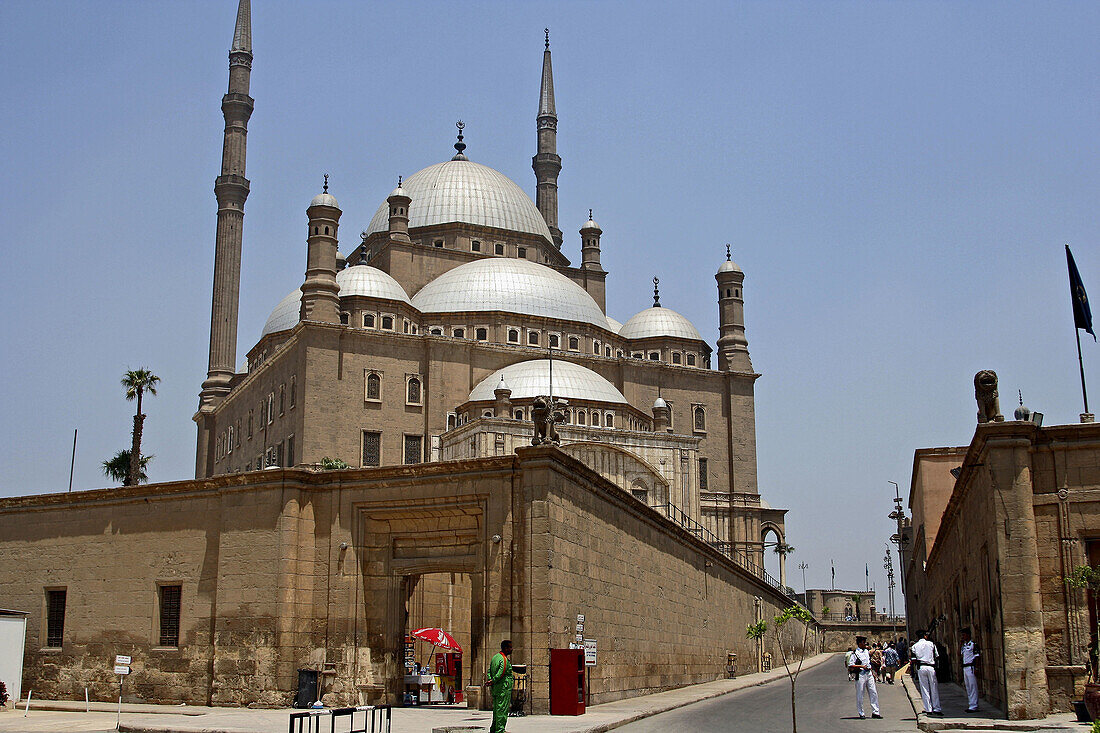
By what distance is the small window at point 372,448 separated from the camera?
145 feet

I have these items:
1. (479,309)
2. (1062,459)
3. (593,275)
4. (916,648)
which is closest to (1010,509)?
(1062,459)

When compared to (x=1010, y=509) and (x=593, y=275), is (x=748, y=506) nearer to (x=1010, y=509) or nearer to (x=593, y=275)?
(x=593, y=275)

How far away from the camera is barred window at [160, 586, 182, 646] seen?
19.8m

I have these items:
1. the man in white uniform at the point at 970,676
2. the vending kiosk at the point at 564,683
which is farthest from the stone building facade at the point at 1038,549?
the vending kiosk at the point at 564,683

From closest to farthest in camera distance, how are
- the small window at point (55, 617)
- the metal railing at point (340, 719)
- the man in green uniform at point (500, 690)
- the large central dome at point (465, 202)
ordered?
the metal railing at point (340, 719) < the man in green uniform at point (500, 690) < the small window at point (55, 617) < the large central dome at point (465, 202)

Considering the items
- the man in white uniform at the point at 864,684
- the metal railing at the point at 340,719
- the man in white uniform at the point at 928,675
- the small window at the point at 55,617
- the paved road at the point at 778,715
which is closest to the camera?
the metal railing at the point at 340,719

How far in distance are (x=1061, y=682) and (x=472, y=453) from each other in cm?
2827

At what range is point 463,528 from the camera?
19062mm

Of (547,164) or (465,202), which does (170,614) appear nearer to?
(465,202)

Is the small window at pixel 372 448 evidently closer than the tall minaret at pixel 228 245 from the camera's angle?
Yes

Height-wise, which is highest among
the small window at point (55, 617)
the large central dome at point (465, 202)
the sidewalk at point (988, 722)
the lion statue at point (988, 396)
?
the large central dome at point (465, 202)

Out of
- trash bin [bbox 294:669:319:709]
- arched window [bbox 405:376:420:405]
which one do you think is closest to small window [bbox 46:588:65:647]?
trash bin [bbox 294:669:319:709]

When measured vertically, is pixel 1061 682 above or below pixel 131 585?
below

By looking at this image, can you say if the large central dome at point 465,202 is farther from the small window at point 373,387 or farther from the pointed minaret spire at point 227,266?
the small window at point 373,387
